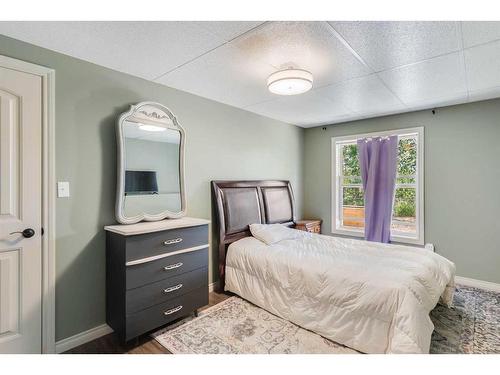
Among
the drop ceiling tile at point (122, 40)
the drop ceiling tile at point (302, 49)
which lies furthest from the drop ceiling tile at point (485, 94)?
the drop ceiling tile at point (122, 40)

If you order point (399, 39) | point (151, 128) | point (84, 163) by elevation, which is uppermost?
point (399, 39)

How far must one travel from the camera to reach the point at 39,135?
184cm

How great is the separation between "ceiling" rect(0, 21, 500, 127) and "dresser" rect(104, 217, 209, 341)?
4.60ft

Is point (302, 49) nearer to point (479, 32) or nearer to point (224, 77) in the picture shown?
point (224, 77)

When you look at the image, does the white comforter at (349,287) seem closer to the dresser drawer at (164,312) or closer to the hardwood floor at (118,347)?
the dresser drawer at (164,312)

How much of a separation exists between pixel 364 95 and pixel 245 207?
1965mm

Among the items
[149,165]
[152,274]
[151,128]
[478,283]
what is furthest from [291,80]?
[478,283]

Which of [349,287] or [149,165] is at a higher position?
[149,165]

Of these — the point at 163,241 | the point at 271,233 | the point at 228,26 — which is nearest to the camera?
the point at 228,26

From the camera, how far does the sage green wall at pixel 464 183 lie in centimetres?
301

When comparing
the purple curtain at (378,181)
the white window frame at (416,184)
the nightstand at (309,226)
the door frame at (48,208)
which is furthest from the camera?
the nightstand at (309,226)

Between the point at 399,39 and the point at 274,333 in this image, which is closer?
the point at 399,39

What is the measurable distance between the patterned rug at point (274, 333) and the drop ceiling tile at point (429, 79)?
2.28m

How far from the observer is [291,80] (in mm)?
2098
